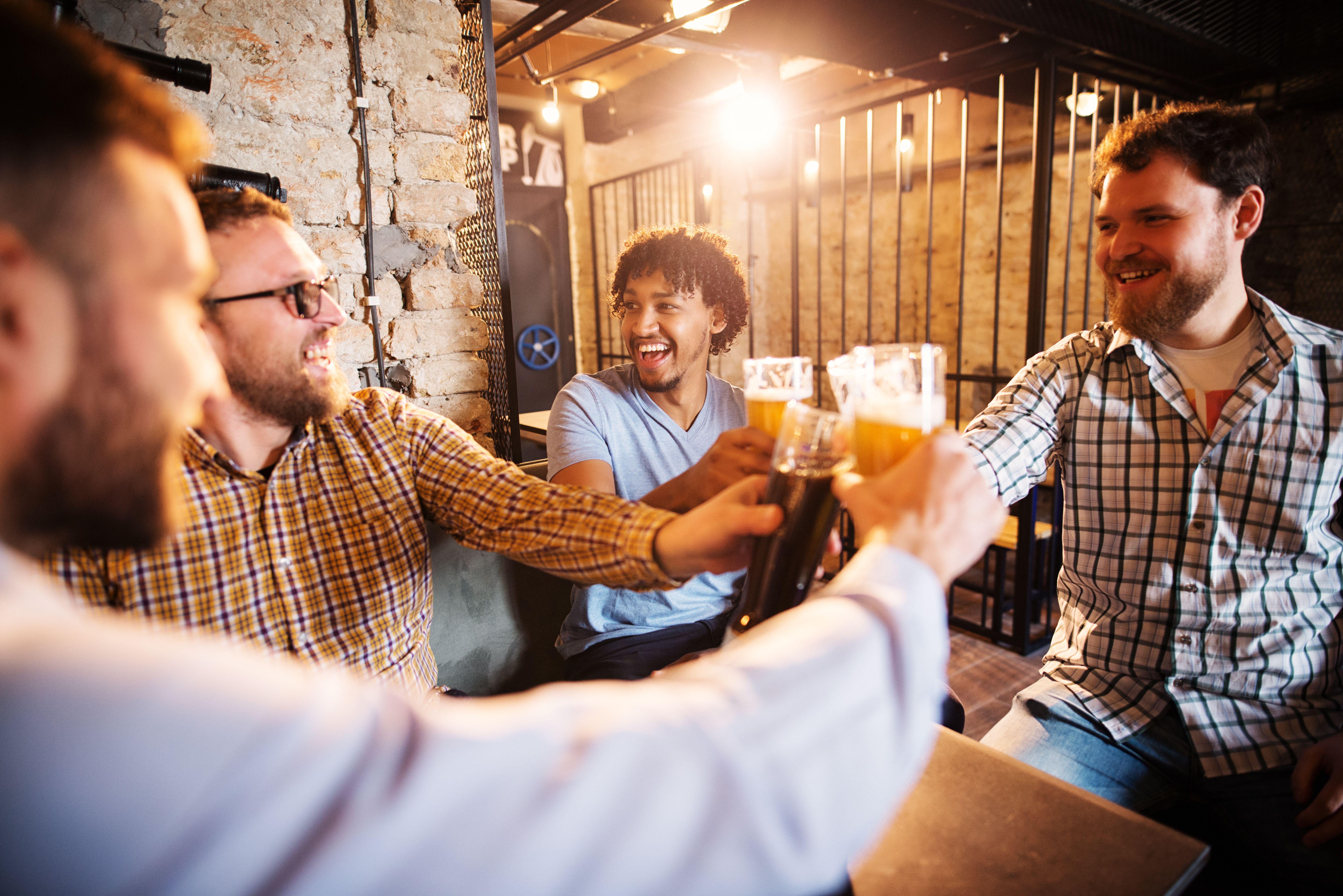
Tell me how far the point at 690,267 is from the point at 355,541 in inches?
50.7

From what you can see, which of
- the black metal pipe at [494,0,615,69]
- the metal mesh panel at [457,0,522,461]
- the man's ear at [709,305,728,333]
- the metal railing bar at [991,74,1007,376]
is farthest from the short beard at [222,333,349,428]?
the metal railing bar at [991,74,1007,376]

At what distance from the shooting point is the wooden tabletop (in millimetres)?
828

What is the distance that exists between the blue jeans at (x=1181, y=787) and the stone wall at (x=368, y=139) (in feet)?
6.38

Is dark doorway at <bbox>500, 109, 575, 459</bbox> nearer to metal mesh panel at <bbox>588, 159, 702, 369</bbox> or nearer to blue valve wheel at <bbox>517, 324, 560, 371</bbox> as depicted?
blue valve wheel at <bbox>517, 324, 560, 371</bbox>

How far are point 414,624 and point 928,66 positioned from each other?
3482mm

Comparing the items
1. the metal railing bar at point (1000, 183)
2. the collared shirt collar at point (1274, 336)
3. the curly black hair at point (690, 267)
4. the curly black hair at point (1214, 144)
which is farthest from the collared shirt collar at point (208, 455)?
the metal railing bar at point (1000, 183)

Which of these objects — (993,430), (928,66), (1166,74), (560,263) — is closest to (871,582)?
(993,430)

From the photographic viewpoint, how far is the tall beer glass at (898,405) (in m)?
0.95

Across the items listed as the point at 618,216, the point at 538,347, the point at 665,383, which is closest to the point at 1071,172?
the point at 665,383

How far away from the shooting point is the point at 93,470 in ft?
1.82

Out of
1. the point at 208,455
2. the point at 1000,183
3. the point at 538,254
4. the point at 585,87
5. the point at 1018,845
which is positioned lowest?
the point at 1018,845

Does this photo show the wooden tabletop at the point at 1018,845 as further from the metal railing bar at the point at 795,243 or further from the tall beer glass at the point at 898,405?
the metal railing bar at the point at 795,243

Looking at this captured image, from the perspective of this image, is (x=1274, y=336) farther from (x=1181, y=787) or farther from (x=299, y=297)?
(x=299, y=297)

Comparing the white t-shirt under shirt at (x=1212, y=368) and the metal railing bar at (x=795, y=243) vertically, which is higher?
the metal railing bar at (x=795, y=243)
